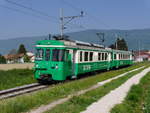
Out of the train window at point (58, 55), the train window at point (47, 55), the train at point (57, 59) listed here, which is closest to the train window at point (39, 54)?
the train at point (57, 59)

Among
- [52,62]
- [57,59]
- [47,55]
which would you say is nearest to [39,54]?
[47,55]

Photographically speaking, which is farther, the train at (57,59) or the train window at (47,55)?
the train window at (47,55)

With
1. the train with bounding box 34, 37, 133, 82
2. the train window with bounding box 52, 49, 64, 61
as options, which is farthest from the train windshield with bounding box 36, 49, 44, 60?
the train window with bounding box 52, 49, 64, 61

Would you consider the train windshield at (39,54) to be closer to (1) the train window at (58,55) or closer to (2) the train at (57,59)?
(2) the train at (57,59)

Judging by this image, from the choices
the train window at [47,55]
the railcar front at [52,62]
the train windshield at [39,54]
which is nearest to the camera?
the railcar front at [52,62]

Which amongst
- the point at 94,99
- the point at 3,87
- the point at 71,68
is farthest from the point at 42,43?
the point at 94,99

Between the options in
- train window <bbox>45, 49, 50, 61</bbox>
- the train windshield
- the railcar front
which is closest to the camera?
the railcar front

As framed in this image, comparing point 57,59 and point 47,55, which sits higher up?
point 47,55

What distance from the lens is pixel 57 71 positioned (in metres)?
19.1

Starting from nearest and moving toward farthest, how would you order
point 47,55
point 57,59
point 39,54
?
1. point 57,59
2. point 47,55
3. point 39,54

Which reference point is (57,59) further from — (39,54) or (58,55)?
(39,54)

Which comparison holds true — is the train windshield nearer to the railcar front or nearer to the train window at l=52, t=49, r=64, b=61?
the railcar front

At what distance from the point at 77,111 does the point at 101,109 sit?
91 centimetres

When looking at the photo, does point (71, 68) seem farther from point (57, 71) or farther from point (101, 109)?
point (101, 109)
